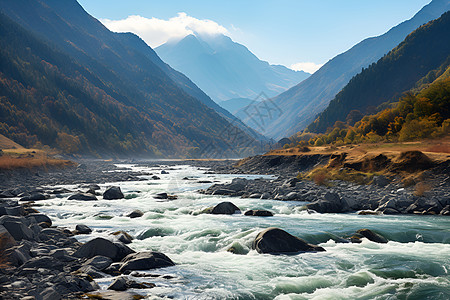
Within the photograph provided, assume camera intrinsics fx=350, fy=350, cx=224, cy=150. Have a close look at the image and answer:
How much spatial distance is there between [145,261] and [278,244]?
6.08m

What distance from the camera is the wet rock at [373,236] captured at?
18.1 m

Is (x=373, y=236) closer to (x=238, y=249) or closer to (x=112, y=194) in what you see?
(x=238, y=249)

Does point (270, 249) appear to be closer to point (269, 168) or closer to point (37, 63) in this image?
point (269, 168)

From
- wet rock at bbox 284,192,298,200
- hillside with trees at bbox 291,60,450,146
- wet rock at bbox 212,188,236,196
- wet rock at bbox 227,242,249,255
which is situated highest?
hillside with trees at bbox 291,60,450,146

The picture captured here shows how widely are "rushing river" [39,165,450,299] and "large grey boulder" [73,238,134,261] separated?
2221mm

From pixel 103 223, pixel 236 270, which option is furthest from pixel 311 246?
pixel 103 223

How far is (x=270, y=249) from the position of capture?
52.2 ft

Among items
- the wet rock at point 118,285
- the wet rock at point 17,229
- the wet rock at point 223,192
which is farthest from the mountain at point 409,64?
the wet rock at point 118,285

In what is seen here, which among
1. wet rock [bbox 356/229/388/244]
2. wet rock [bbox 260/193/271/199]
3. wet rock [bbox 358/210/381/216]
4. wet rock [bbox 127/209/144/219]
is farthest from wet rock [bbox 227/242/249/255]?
wet rock [bbox 260/193/271/199]

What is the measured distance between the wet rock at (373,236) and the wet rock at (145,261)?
10.5 metres

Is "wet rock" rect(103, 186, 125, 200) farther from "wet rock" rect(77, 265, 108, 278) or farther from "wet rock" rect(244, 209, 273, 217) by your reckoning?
"wet rock" rect(77, 265, 108, 278)

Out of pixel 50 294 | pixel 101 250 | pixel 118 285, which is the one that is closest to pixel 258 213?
pixel 101 250

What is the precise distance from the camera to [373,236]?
18.4 meters

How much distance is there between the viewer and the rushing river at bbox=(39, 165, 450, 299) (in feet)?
38.7
